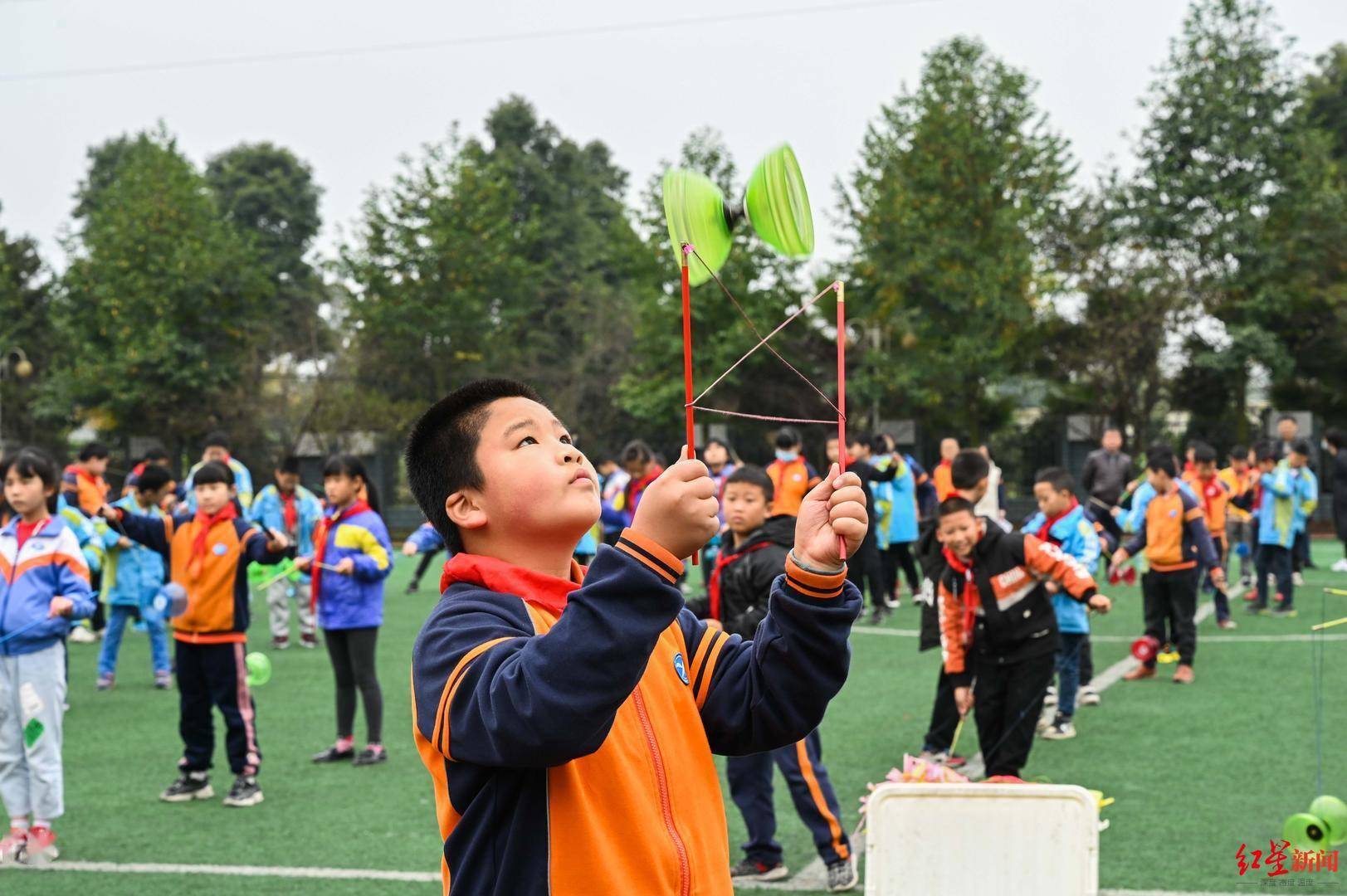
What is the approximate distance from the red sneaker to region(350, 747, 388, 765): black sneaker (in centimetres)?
208

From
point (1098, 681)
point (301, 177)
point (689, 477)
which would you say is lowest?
point (1098, 681)

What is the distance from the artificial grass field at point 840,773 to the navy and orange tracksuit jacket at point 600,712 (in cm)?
219

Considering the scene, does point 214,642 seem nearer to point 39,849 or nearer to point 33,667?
point 33,667

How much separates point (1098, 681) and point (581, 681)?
946 cm

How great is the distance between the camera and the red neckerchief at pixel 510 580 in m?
2.28

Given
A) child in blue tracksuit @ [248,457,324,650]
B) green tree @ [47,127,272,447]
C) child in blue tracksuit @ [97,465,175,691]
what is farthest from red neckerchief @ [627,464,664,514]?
green tree @ [47,127,272,447]

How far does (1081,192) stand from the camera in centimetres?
3288

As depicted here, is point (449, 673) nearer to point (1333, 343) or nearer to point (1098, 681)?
point (1098, 681)

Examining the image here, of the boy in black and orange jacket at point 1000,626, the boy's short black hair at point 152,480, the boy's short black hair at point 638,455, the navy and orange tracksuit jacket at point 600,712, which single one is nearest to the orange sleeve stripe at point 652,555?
the navy and orange tracksuit jacket at point 600,712

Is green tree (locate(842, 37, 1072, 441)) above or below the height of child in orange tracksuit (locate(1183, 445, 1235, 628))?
above

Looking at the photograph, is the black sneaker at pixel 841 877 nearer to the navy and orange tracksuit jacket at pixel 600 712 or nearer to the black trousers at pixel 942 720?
the black trousers at pixel 942 720

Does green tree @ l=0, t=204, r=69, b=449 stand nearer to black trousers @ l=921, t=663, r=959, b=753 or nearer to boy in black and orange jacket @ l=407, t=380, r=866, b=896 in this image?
black trousers @ l=921, t=663, r=959, b=753

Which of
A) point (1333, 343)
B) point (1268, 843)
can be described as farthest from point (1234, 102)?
point (1268, 843)

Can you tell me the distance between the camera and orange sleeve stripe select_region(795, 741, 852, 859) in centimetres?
578
